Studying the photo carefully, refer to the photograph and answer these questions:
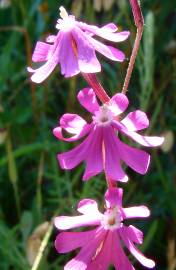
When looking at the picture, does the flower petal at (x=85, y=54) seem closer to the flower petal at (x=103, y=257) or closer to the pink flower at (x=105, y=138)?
the pink flower at (x=105, y=138)

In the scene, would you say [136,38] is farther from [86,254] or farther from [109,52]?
[86,254]

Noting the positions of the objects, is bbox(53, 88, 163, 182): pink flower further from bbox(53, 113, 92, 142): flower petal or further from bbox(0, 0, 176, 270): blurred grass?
bbox(0, 0, 176, 270): blurred grass

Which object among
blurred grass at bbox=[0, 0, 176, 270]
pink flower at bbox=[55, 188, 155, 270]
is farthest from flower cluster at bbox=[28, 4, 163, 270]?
blurred grass at bbox=[0, 0, 176, 270]

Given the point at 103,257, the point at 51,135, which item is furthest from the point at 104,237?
the point at 51,135

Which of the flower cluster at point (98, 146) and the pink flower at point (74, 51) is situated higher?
the pink flower at point (74, 51)

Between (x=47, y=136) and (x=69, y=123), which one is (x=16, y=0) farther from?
(x=69, y=123)

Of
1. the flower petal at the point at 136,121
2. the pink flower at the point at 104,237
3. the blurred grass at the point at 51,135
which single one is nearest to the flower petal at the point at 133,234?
the pink flower at the point at 104,237

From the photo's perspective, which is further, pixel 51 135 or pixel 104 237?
pixel 51 135
